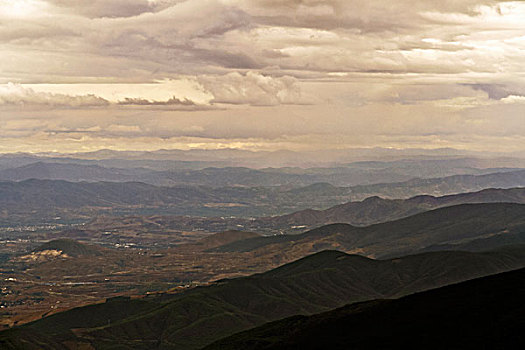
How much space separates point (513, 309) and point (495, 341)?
24536 mm

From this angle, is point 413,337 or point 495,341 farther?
point 413,337

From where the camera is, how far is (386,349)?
634 feet

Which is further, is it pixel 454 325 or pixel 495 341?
pixel 454 325

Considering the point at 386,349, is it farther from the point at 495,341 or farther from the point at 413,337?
the point at 495,341

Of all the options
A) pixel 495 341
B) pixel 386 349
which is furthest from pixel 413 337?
pixel 495 341

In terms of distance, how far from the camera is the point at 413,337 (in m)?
196

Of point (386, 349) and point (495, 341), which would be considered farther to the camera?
point (386, 349)

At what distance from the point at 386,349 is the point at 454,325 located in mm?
22199

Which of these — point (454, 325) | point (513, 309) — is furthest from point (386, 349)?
point (513, 309)

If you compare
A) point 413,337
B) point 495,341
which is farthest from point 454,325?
point 495,341

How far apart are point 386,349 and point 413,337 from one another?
951cm

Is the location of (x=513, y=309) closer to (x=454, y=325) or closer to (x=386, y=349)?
(x=454, y=325)

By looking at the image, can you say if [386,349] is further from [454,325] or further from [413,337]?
[454,325]

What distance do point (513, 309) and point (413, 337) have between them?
97.8 feet
